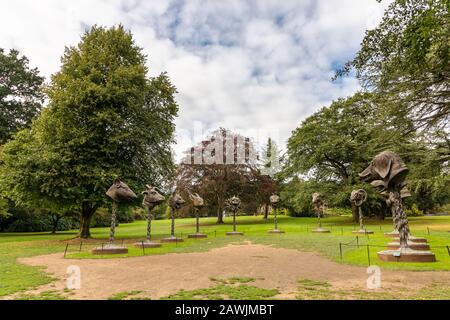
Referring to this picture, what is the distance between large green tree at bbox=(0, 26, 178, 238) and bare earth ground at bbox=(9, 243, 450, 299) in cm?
1017

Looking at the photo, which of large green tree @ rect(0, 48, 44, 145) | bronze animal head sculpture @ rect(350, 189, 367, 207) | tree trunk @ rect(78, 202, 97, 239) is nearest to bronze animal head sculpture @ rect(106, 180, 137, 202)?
tree trunk @ rect(78, 202, 97, 239)

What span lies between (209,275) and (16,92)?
1509 inches

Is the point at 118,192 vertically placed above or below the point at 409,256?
above

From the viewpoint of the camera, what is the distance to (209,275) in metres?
9.58

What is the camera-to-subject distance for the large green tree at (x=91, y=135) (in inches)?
866

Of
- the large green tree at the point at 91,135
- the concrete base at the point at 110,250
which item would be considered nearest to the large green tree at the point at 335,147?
the large green tree at the point at 91,135

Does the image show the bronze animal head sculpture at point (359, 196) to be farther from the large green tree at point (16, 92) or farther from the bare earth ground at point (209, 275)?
the large green tree at point (16, 92)

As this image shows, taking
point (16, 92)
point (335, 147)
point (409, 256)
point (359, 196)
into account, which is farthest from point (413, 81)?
point (16, 92)

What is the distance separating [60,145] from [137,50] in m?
10.3

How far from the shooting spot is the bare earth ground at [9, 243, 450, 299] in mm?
7895

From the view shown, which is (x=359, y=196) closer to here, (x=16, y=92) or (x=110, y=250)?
(x=110, y=250)

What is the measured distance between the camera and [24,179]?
2139 centimetres
